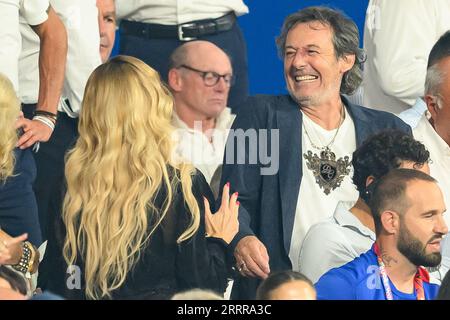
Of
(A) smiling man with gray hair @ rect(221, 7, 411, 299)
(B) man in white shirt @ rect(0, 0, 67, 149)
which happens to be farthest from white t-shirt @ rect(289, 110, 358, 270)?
(B) man in white shirt @ rect(0, 0, 67, 149)

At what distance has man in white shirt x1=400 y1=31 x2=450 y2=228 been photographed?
25.5ft

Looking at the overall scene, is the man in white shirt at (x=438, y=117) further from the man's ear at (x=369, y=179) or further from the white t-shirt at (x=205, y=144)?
the white t-shirt at (x=205, y=144)

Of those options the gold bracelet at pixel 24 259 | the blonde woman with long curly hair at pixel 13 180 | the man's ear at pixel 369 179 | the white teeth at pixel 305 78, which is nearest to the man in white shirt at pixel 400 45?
the white teeth at pixel 305 78

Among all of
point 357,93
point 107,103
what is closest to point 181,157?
point 107,103

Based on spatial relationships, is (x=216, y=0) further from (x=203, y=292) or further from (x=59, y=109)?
(x=203, y=292)

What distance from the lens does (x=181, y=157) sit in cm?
740

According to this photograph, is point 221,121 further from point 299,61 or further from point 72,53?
point 72,53

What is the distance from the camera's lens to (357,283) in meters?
7.28

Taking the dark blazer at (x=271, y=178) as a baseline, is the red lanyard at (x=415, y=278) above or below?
below

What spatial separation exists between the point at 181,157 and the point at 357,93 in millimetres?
969

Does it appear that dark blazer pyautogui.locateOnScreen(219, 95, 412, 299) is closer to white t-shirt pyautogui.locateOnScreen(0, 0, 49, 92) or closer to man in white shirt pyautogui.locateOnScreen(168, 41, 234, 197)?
man in white shirt pyautogui.locateOnScreen(168, 41, 234, 197)

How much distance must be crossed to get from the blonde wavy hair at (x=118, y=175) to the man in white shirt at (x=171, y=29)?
358 millimetres

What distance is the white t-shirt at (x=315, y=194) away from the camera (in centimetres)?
759
